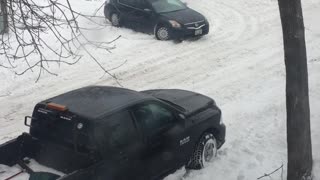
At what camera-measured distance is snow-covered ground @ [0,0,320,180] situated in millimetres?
9078

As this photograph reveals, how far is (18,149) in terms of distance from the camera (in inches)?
272

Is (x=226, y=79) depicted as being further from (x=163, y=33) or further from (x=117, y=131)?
(x=117, y=131)

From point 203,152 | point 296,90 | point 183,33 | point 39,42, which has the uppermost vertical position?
point 39,42

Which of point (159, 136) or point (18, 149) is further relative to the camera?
point (159, 136)

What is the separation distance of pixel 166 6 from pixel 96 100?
10.6 metres

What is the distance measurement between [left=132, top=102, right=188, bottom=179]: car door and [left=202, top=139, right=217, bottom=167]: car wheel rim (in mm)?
584

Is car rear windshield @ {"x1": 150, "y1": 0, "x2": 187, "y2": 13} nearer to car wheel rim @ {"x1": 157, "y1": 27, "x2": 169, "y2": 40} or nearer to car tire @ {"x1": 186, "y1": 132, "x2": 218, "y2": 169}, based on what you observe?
car wheel rim @ {"x1": 157, "y1": 27, "x2": 169, "y2": 40}

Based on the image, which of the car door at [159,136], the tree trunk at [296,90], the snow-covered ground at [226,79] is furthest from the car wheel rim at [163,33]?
the tree trunk at [296,90]

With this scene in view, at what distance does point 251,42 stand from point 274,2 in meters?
6.37

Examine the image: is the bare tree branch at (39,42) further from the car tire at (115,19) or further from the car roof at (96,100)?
the car tire at (115,19)

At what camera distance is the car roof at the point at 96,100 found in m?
6.58

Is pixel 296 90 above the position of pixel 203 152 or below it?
above

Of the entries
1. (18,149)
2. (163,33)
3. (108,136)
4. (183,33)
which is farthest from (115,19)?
Answer: (108,136)

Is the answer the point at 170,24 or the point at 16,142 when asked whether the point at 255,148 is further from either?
the point at 170,24
